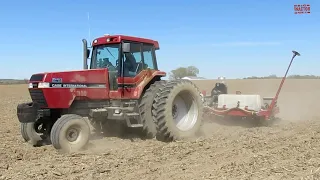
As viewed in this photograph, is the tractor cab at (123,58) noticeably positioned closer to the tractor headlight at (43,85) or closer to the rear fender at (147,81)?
the rear fender at (147,81)

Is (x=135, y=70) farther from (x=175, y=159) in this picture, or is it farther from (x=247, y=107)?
(x=247, y=107)

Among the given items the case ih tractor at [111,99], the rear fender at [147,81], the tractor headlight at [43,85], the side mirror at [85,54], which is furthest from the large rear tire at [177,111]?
the tractor headlight at [43,85]

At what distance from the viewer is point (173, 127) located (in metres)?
8.02

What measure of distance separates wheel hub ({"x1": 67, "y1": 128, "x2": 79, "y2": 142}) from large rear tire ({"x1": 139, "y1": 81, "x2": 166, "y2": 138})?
1.54 m

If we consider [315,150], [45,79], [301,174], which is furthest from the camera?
[45,79]

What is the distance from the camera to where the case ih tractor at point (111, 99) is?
7031 mm

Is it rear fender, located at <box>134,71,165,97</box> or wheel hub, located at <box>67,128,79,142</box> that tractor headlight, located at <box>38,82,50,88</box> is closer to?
wheel hub, located at <box>67,128,79,142</box>

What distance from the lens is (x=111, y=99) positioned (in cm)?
807

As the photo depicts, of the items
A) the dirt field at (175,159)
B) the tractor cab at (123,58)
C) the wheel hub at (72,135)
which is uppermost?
the tractor cab at (123,58)

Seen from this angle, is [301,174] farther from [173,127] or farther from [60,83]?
[60,83]

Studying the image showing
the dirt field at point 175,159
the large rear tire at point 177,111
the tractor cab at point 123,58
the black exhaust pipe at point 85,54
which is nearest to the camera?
the dirt field at point 175,159

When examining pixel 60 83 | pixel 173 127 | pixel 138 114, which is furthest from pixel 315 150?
pixel 60 83

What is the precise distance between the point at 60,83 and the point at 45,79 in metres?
0.32

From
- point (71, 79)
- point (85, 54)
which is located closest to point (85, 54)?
point (85, 54)
